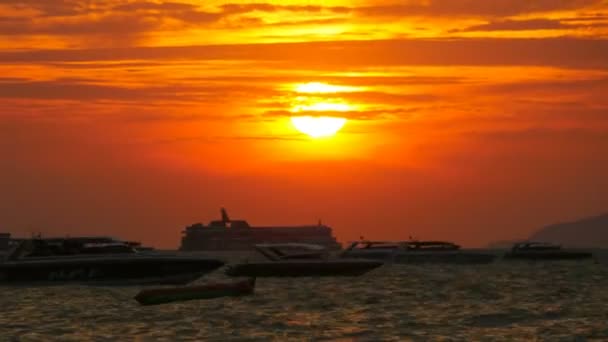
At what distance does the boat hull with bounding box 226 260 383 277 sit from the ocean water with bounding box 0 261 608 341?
1111cm

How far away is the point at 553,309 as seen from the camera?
62.0 meters

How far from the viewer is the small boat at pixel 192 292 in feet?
212

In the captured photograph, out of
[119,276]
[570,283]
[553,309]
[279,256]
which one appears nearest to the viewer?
[553,309]

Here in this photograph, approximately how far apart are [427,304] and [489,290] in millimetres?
17513

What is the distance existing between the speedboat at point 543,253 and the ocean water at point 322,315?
83.5m

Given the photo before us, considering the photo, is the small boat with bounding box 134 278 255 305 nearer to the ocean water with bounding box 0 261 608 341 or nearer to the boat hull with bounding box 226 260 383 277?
the ocean water with bounding box 0 261 608 341

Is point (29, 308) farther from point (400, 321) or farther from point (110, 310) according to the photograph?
point (400, 321)

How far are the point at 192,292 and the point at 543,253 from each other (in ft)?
359

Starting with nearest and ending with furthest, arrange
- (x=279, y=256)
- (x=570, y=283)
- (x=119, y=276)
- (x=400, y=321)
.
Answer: (x=400, y=321) < (x=119, y=276) < (x=570, y=283) < (x=279, y=256)

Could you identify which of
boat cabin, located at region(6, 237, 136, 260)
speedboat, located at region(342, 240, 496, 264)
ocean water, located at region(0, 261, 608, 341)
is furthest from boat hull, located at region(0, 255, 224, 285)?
speedboat, located at region(342, 240, 496, 264)

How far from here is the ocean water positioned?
158ft

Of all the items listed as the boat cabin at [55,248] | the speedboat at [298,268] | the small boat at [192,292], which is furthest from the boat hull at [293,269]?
the small boat at [192,292]

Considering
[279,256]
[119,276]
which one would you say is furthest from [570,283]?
[119,276]

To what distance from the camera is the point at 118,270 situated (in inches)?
2980
